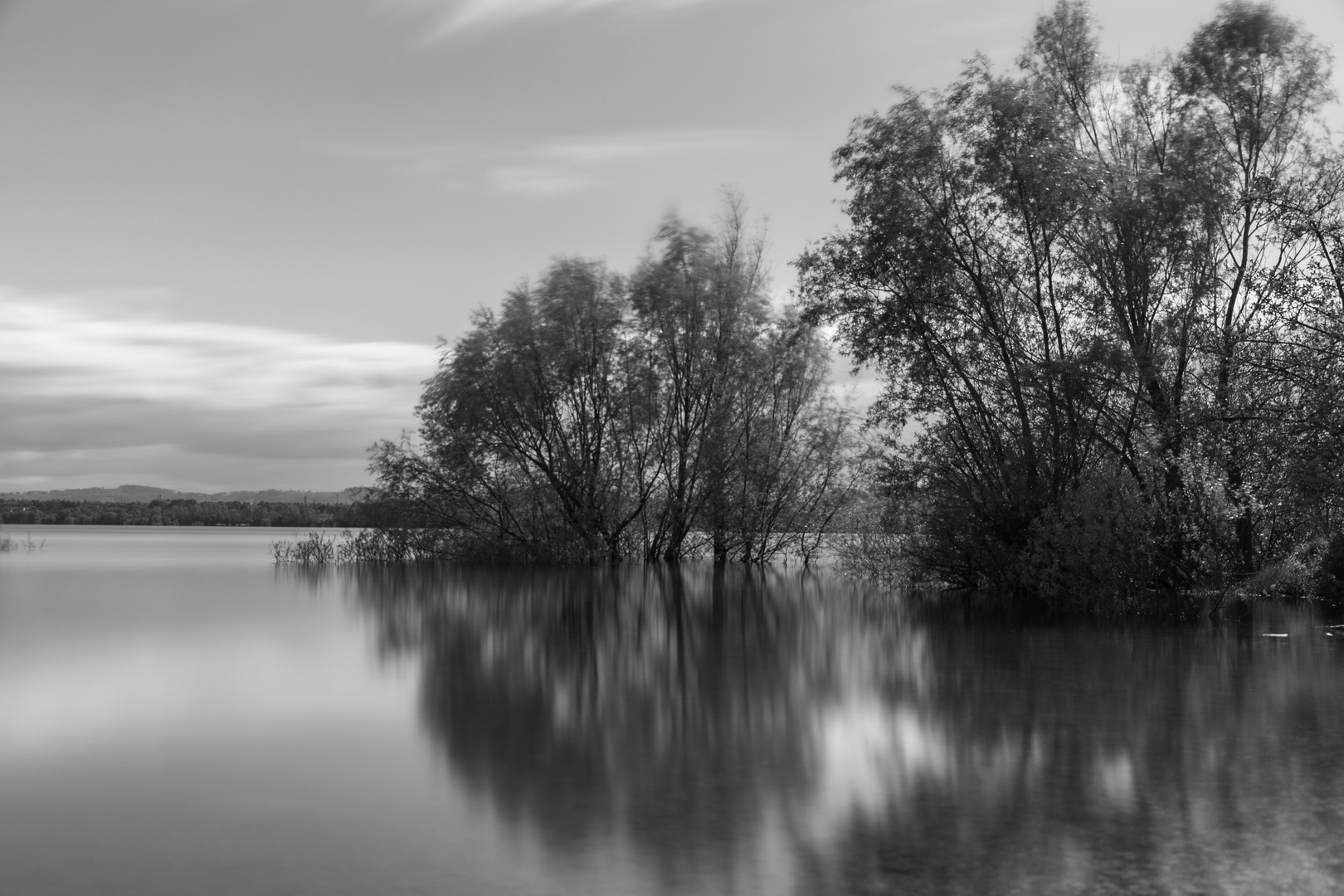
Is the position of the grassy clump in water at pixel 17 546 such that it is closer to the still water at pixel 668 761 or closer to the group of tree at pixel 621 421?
the group of tree at pixel 621 421

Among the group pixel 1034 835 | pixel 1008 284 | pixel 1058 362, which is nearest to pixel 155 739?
pixel 1034 835

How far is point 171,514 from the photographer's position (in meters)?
97.9

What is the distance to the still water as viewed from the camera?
5.61m

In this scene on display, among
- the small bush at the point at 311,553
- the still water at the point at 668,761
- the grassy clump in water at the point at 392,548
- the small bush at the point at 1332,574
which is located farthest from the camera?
the grassy clump in water at the point at 392,548

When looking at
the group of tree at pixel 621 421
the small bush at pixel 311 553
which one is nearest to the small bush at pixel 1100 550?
the group of tree at pixel 621 421

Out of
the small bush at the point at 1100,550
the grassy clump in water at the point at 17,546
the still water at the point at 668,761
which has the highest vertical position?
the small bush at the point at 1100,550

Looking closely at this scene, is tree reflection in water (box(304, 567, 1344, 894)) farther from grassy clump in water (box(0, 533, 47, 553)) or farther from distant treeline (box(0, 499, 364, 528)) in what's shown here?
distant treeline (box(0, 499, 364, 528))

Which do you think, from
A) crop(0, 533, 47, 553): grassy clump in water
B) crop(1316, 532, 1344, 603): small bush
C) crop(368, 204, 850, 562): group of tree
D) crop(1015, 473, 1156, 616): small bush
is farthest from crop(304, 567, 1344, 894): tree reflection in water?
crop(0, 533, 47, 553): grassy clump in water

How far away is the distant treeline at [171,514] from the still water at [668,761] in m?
81.2

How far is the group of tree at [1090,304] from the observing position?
20.2 m

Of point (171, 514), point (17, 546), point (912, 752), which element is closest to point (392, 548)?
point (17, 546)

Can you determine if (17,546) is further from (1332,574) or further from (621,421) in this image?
(1332,574)

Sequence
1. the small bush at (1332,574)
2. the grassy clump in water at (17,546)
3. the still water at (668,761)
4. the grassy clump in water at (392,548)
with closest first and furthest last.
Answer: the still water at (668,761) → the small bush at (1332,574) → the grassy clump in water at (392,548) → the grassy clump in water at (17,546)

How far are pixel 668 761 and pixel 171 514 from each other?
99269mm
